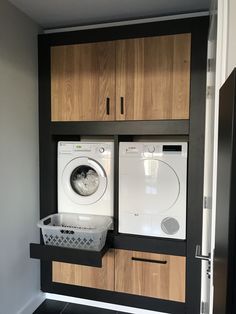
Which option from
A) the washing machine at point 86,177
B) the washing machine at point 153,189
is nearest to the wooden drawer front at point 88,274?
the washing machine at point 153,189

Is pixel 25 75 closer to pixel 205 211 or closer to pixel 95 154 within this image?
pixel 95 154

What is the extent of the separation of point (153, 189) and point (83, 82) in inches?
41.1

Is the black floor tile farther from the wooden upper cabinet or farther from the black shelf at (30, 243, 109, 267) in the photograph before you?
the wooden upper cabinet

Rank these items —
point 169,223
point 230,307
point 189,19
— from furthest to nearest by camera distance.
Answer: point 169,223
point 189,19
point 230,307

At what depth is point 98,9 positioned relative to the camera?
2.07m

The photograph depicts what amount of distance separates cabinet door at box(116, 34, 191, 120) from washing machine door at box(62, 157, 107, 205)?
477 millimetres

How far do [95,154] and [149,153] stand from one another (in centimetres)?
46

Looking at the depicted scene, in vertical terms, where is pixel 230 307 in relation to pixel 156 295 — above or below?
above

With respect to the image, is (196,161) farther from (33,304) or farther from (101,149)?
(33,304)

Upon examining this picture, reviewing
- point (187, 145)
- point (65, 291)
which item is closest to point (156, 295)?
point (65, 291)

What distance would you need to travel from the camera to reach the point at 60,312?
229 cm

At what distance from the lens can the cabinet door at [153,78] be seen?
6.55 feet

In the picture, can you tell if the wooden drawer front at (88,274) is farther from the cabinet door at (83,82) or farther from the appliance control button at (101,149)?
the cabinet door at (83,82)

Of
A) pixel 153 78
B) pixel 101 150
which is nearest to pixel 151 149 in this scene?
pixel 101 150
